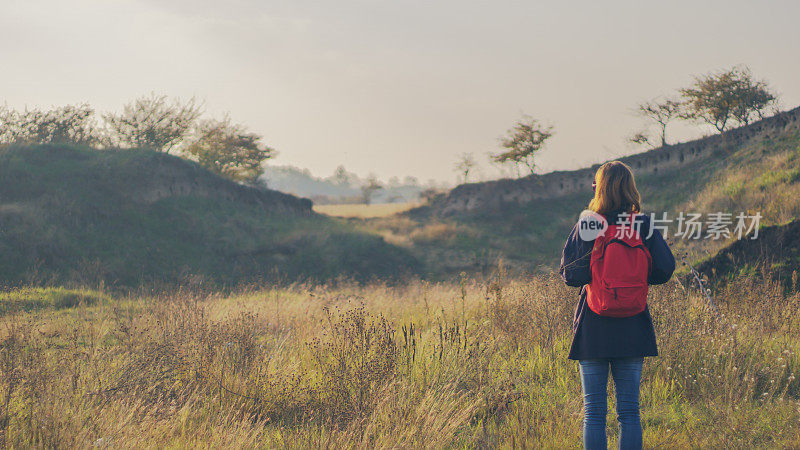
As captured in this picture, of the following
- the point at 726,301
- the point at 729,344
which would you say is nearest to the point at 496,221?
the point at 726,301

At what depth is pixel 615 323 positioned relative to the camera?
9.00 feet

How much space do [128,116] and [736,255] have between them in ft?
104

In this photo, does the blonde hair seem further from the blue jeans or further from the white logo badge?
the blue jeans

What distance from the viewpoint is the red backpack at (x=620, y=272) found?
104 inches

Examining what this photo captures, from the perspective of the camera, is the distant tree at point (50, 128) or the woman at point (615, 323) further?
the distant tree at point (50, 128)

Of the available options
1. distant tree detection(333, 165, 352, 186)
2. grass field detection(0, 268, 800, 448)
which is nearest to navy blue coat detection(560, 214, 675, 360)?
grass field detection(0, 268, 800, 448)

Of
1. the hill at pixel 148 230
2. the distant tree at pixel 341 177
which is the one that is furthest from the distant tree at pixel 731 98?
the distant tree at pixel 341 177

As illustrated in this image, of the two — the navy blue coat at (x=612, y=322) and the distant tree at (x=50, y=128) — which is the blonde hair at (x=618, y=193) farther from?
the distant tree at (x=50, y=128)

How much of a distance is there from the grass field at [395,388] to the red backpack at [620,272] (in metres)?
1.30

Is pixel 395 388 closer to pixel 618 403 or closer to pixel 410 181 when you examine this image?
pixel 618 403

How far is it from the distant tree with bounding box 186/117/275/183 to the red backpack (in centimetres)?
3601

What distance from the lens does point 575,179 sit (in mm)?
34188

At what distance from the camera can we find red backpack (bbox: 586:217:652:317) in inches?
104

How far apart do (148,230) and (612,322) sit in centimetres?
2167
